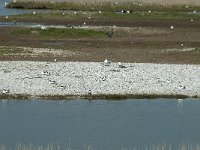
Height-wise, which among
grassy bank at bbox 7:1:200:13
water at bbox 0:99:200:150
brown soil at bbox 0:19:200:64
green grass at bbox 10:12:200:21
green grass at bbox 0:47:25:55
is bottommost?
grassy bank at bbox 7:1:200:13

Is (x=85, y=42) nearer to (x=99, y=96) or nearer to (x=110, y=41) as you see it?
(x=110, y=41)

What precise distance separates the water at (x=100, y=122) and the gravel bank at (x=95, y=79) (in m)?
1.02

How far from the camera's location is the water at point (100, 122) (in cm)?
2144

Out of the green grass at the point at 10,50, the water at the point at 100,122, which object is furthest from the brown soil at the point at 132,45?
the water at the point at 100,122

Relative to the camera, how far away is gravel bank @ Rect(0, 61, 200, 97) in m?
27.8

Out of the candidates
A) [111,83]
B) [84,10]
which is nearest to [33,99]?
[111,83]

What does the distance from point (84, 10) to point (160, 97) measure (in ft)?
139

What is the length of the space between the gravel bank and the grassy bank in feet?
118

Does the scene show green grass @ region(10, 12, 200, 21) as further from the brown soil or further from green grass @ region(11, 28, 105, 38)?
green grass @ region(11, 28, 105, 38)

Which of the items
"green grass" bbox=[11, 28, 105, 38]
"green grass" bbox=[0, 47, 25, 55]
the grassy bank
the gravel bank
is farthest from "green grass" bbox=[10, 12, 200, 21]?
the gravel bank

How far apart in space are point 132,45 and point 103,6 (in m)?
29.3

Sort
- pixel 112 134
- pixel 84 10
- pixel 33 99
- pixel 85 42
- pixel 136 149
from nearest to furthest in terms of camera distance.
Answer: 1. pixel 136 149
2. pixel 112 134
3. pixel 33 99
4. pixel 85 42
5. pixel 84 10

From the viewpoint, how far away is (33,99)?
87.0 feet

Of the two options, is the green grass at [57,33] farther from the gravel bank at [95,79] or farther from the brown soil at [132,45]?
the gravel bank at [95,79]
